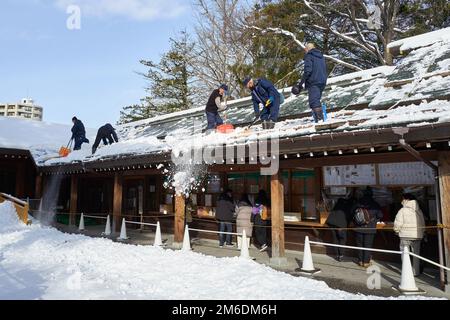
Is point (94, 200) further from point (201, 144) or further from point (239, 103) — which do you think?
point (201, 144)

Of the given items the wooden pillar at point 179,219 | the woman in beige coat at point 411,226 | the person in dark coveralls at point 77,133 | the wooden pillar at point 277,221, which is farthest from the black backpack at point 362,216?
the person in dark coveralls at point 77,133

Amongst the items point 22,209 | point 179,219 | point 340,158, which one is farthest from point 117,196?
point 340,158

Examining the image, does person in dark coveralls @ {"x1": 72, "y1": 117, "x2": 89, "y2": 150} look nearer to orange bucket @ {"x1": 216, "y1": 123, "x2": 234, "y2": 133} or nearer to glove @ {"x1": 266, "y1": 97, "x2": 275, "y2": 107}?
orange bucket @ {"x1": 216, "y1": 123, "x2": 234, "y2": 133}

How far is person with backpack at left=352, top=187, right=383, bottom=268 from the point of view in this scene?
7.54 metres

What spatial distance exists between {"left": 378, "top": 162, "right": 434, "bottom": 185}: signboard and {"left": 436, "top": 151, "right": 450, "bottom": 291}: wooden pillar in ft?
6.71

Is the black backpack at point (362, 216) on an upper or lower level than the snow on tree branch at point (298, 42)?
lower

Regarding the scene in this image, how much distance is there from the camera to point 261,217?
9477mm

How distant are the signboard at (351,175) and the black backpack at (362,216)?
3.95 feet

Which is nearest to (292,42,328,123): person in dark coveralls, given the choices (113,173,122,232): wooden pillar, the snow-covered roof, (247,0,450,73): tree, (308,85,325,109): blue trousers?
(308,85,325,109): blue trousers

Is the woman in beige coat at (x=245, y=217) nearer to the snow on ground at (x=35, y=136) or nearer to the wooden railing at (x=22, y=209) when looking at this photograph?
the wooden railing at (x=22, y=209)

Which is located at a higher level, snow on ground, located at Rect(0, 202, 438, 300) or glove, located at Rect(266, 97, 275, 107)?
glove, located at Rect(266, 97, 275, 107)

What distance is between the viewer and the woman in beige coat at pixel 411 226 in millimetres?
6630

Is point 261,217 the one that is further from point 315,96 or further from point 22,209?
point 22,209
